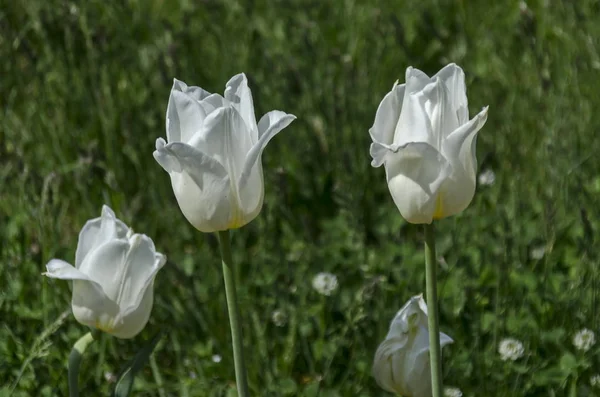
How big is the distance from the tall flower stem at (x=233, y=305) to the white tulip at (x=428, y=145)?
0.25 meters

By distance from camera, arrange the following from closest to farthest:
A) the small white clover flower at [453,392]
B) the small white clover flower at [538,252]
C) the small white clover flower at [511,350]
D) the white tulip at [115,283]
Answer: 1. the white tulip at [115,283]
2. the small white clover flower at [453,392]
3. the small white clover flower at [511,350]
4. the small white clover flower at [538,252]

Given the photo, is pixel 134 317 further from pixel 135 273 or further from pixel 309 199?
pixel 309 199

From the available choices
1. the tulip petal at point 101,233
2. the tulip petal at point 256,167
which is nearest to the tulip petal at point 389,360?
the tulip petal at point 256,167

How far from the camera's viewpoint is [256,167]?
4.63 ft

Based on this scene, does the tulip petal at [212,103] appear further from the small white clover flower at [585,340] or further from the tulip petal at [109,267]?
the small white clover flower at [585,340]

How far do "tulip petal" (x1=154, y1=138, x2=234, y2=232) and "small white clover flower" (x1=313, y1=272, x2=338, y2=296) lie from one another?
914 mm

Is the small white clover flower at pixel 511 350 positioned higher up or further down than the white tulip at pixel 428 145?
further down

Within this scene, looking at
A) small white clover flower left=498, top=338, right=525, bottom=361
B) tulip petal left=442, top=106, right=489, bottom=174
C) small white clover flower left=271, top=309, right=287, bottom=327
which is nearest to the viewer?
tulip petal left=442, top=106, right=489, bottom=174

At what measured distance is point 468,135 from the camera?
134 centimetres

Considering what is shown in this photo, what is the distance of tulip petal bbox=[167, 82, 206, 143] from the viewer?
1396 mm

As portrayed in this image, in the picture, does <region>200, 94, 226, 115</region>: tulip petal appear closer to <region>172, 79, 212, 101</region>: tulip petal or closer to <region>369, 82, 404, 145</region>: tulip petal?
<region>172, 79, 212, 101</region>: tulip petal

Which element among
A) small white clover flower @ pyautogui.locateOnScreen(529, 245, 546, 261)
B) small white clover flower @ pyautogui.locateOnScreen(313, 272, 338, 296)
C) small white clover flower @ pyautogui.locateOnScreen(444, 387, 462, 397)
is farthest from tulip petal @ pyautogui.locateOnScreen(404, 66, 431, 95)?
small white clover flower @ pyautogui.locateOnScreen(529, 245, 546, 261)

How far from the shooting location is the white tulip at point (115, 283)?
60.9 inches

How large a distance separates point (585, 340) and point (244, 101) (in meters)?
0.98
